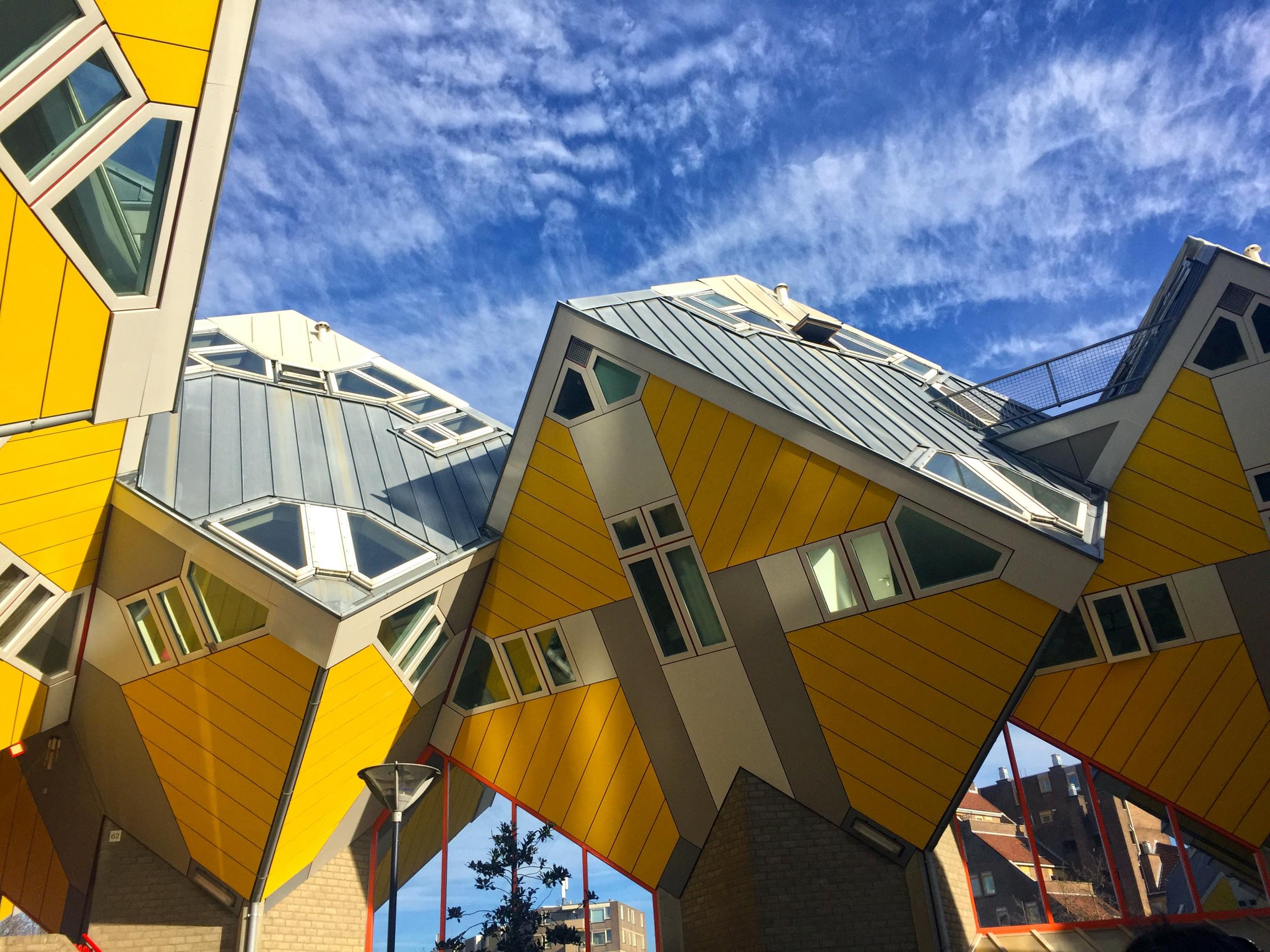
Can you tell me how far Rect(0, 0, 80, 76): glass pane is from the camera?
6668mm

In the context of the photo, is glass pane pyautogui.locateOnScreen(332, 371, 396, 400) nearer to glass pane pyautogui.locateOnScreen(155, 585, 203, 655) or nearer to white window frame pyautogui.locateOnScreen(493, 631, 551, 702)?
white window frame pyautogui.locateOnScreen(493, 631, 551, 702)

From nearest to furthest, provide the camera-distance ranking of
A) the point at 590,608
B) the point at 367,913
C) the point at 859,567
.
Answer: the point at 859,567 < the point at 590,608 < the point at 367,913

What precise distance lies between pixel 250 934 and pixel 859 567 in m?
10.9

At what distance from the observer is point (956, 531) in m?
11.9

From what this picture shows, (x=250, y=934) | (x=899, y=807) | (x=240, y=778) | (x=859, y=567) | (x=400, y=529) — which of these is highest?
(x=400, y=529)

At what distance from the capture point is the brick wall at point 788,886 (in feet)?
41.5

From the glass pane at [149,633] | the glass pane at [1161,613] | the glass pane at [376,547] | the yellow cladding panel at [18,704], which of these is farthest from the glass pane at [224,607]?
the glass pane at [1161,613]

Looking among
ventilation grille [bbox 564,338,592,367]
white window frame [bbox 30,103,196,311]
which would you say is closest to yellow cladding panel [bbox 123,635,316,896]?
white window frame [bbox 30,103,196,311]

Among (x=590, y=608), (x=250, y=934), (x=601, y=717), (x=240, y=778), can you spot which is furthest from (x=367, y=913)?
(x=590, y=608)

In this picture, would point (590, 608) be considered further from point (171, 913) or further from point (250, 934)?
point (171, 913)

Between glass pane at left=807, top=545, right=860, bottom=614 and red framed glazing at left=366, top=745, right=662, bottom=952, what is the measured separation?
5840 mm

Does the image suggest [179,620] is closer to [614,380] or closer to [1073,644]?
[614,380]

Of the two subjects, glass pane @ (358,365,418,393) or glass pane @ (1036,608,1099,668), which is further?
glass pane @ (358,365,418,393)

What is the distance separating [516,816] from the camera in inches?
664
